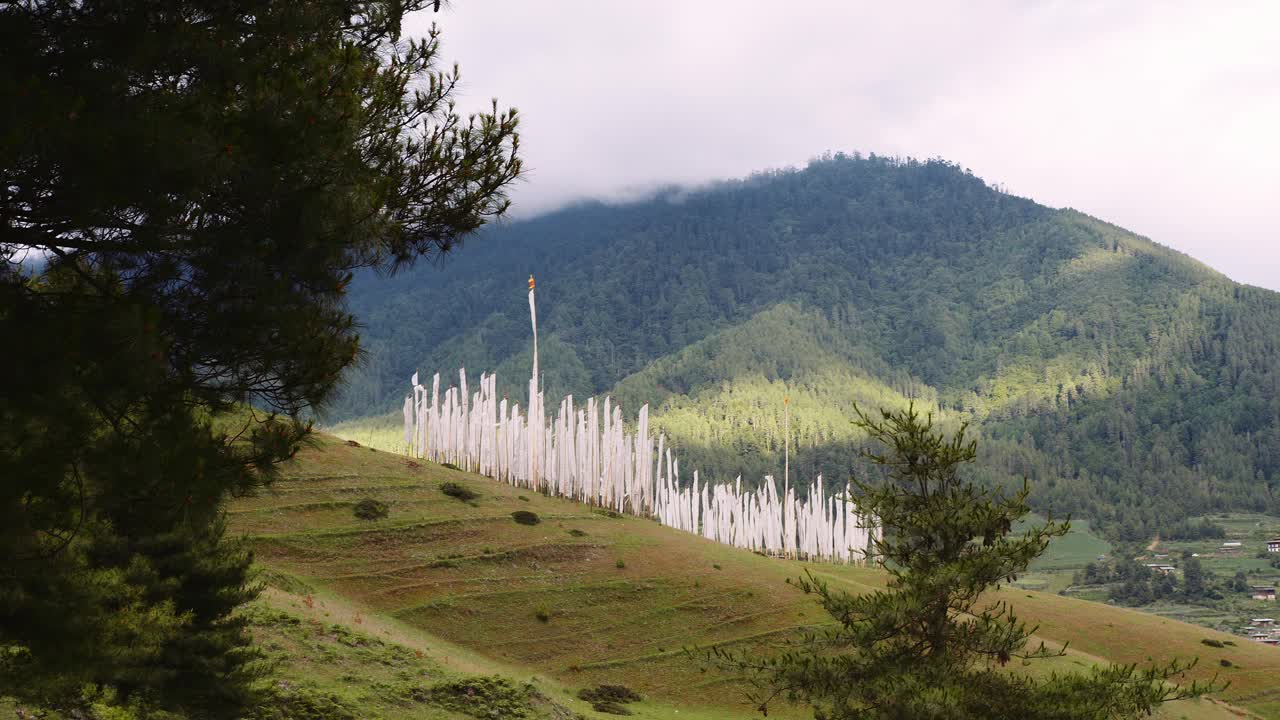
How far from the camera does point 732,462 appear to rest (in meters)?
186

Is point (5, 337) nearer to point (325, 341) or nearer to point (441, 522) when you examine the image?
point (325, 341)

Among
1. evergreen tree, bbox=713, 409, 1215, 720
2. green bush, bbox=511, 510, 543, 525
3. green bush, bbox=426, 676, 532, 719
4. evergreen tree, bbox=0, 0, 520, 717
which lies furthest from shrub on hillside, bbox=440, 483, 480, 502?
evergreen tree, bbox=0, 0, 520, 717

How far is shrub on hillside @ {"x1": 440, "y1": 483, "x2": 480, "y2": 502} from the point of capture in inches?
1884

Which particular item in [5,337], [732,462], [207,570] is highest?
[5,337]

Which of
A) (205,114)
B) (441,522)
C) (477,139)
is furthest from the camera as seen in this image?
(441,522)

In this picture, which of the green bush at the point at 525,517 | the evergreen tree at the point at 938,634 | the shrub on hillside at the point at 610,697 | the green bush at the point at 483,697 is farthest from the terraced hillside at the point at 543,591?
the evergreen tree at the point at 938,634

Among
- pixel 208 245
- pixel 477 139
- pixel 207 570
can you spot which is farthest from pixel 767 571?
pixel 208 245

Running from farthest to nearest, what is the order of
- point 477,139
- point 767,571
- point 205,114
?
point 767,571
point 477,139
point 205,114

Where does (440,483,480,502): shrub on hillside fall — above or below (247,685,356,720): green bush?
above

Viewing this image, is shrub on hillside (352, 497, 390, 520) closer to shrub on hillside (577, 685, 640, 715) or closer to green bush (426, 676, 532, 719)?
shrub on hillside (577, 685, 640, 715)

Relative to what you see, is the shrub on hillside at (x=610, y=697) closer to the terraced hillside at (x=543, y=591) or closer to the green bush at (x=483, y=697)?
the terraced hillside at (x=543, y=591)

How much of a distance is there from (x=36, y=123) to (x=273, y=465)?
3.26 meters

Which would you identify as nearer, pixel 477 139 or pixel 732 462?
pixel 477 139

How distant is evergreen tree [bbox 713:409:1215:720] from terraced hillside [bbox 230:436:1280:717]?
15.6 m
